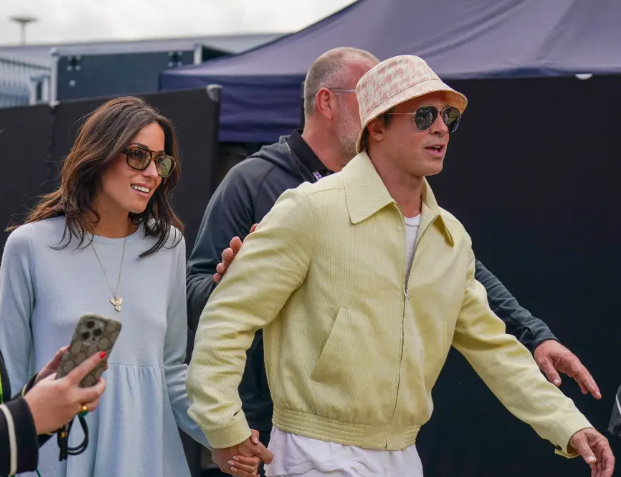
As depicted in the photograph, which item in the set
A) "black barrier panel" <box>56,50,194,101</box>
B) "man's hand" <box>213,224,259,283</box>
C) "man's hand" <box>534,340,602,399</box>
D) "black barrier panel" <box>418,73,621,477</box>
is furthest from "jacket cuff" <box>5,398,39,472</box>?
"black barrier panel" <box>56,50,194,101</box>

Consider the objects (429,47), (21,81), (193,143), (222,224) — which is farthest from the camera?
(21,81)

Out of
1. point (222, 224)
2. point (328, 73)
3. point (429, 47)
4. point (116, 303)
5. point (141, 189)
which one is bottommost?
point (116, 303)

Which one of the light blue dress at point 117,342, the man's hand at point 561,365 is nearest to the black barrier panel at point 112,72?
the man's hand at point 561,365

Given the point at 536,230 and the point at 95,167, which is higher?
the point at 95,167

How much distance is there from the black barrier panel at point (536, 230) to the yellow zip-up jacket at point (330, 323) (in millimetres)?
2274

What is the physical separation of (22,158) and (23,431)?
620 centimetres

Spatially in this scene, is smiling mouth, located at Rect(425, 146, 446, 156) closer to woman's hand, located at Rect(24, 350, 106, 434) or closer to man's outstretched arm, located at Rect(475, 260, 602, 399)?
man's outstretched arm, located at Rect(475, 260, 602, 399)

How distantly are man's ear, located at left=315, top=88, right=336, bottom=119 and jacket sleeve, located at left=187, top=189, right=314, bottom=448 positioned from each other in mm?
1277

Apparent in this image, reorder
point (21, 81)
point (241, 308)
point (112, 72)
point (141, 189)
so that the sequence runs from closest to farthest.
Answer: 1. point (241, 308)
2. point (141, 189)
3. point (112, 72)
4. point (21, 81)

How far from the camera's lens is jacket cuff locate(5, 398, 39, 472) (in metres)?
2.33

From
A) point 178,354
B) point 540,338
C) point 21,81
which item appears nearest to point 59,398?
point 178,354

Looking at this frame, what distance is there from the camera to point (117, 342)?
10.9 feet

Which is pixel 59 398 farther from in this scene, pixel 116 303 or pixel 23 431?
pixel 116 303

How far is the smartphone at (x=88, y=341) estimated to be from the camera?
2344 millimetres
